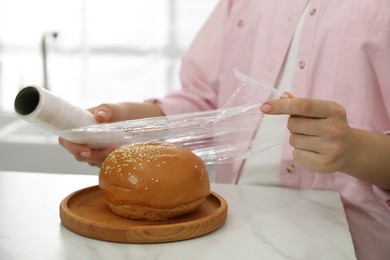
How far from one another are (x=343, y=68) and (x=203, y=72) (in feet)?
1.15

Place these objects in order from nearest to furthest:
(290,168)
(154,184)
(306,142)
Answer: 1. (154,184)
2. (306,142)
3. (290,168)

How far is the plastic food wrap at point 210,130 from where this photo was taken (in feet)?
3.23

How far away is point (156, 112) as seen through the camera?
4.15 feet

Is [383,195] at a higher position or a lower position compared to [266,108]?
lower

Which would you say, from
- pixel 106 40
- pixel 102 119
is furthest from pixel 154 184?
pixel 106 40

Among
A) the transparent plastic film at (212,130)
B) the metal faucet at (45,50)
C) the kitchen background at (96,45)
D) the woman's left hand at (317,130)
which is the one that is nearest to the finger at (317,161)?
the woman's left hand at (317,130)

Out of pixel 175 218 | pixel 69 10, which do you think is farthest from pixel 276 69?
pixel 69 10

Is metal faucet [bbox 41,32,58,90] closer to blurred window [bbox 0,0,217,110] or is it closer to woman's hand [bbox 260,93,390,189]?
blurred window [bbox 0,0,217,110]

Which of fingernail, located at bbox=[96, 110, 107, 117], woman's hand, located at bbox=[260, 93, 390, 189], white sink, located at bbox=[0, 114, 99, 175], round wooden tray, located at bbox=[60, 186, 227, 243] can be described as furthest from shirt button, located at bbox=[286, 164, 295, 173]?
white sink, located at bbox=[0, 114, 99, 175]

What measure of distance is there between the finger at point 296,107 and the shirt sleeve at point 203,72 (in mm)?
461

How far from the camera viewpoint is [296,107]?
0.85m

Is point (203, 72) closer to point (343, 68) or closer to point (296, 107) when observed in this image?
point (343, 68)

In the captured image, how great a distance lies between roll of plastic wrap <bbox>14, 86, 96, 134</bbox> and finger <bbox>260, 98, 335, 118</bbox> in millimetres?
314

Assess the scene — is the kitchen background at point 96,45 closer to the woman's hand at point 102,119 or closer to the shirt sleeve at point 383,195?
the woman's hand at point 102,119
